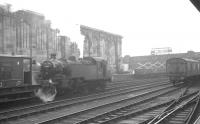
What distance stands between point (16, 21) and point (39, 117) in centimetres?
2461

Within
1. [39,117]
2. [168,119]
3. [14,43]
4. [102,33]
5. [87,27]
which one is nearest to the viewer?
[168,119]

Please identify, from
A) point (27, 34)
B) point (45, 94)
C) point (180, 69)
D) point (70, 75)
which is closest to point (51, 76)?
point (70, 75)

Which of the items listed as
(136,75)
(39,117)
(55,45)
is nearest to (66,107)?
(39,117)

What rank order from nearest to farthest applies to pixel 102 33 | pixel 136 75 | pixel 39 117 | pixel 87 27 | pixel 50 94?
pixel 39 117, pixel 50 94, pixel 136 75, pixel 87 27, pixel 102 33

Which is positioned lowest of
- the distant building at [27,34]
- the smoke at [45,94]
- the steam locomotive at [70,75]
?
the smoke at [45,94]

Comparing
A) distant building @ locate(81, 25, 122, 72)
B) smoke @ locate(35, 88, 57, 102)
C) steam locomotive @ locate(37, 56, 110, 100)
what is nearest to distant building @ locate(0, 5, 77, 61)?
distant building @ locate(81, 25, 122, 72)

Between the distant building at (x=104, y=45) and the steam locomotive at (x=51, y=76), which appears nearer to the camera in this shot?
the steam locomotive at (x=51, y=76)

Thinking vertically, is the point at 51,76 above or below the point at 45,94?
above

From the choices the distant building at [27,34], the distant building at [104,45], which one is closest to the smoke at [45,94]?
the distant building at [27,34]

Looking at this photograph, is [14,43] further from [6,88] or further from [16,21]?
[6,88]

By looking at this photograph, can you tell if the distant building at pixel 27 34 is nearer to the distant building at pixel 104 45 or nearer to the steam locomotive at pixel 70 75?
the distant building at pixel 104 45

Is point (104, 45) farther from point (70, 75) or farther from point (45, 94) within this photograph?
point (45, 94)

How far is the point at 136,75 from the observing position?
131 feet

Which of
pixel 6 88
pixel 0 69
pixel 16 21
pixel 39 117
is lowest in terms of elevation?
pixel 39 117
